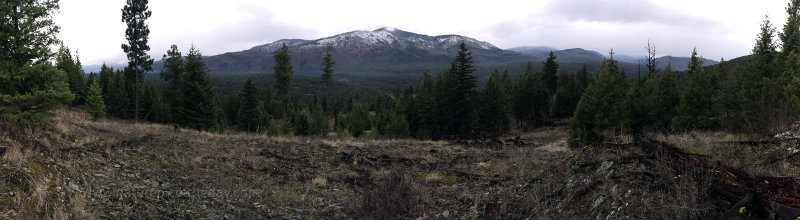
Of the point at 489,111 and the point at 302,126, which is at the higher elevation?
the point at 489,111

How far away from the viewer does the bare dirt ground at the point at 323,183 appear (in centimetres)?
654

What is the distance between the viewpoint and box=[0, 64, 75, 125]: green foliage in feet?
34.6

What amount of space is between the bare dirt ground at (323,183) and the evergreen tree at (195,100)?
19271 millimetres

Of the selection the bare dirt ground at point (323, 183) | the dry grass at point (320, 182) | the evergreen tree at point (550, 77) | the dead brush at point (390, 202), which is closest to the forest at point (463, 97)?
the bare dirt ground at point (323, 183)

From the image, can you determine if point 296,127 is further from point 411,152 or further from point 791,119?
point 791,119

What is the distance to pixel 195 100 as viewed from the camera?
3250 cm

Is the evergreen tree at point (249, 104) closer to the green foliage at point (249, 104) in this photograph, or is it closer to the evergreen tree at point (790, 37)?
the green foliage at point (249, 104)

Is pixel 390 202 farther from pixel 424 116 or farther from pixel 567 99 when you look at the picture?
pixel 567 99

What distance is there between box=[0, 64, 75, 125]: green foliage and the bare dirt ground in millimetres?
536

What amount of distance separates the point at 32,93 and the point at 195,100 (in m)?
22.3

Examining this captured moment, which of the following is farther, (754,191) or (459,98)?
(459,98)

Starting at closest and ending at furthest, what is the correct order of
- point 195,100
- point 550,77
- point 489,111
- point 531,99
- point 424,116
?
point 195,100 → point 489,111 → point 424,116 → point 531,99 → point 550,77

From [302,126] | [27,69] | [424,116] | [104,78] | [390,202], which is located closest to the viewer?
[390,202]

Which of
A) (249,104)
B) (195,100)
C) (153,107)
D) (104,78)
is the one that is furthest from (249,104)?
(104,78)
